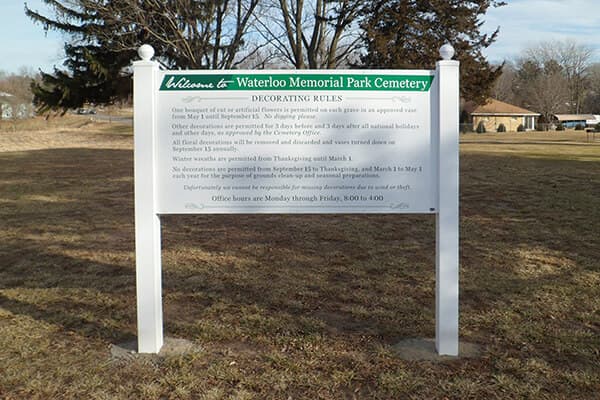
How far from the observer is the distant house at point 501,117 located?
61.2 m

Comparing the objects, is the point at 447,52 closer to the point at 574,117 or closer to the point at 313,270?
the point at 313,270

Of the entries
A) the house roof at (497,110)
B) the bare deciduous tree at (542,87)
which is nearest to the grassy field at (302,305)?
the house roof at (497,110)

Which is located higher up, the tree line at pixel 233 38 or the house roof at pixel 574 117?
the house roof at pixel 574 117

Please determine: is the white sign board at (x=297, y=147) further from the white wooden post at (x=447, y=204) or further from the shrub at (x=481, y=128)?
the shrub at (x=481, y=128)

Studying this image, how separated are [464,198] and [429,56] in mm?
5814

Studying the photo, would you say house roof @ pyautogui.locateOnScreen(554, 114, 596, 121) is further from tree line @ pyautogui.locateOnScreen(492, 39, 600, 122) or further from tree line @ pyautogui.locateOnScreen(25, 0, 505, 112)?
tree line @ pyautogui.locateOnScreen(25, 0, 505, 112)

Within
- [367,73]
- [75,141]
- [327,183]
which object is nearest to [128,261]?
[327,183]

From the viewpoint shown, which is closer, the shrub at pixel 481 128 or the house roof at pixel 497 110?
the shrub at pixel 481 128

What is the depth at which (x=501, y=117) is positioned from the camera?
63.3m

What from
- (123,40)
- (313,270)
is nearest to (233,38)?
(123,40)

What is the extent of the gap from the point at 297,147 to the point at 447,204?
104 cm

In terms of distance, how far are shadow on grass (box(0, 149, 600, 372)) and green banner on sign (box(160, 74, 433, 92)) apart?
1757mm

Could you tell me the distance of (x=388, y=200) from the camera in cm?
376

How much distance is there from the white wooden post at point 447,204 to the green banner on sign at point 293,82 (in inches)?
5.2
